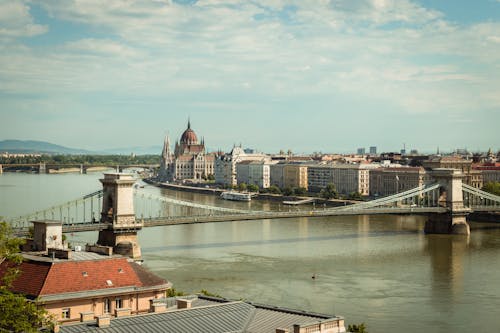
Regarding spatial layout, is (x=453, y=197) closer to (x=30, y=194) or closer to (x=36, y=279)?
(x=36, y=279)

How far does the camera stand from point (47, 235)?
53.7 ft

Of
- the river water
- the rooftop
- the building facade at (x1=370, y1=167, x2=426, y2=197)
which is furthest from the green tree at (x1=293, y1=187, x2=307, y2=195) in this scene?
the rooftop

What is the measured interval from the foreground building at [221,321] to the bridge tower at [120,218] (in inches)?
641

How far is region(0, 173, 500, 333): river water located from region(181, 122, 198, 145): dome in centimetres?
7216

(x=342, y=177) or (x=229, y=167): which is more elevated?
(x=229, y=167)

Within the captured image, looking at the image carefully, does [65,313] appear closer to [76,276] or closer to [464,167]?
[76,276]

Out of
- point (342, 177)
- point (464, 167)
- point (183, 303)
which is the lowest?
Answer: point (183, 303)

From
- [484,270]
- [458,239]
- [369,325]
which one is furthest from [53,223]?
[458,239]

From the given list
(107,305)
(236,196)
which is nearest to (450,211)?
(107,305)

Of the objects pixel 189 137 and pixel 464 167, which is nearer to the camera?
pixel 464 167

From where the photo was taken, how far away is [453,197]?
1599 inches

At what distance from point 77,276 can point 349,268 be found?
14.2 meters

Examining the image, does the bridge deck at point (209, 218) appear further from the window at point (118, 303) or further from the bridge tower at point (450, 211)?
the window at point (118, 303)

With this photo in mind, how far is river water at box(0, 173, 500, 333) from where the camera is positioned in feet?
65.8
